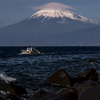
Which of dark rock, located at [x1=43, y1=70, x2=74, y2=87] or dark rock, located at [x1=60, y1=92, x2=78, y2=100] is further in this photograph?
dark rock, located at [x1=43, y1=70, x2=74, y2=87]

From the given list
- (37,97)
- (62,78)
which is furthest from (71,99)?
(62,78)

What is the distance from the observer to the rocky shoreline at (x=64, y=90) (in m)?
7.51

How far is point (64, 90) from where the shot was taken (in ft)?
40.2

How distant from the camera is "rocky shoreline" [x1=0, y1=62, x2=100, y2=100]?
751 centimetres

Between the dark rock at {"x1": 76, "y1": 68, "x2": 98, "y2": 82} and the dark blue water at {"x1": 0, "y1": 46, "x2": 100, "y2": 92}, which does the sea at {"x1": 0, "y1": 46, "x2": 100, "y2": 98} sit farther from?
the dark rock at {"x1": 76, "y1": 68, "x2": 98, "y2": 82}

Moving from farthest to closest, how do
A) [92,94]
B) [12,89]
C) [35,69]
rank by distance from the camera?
1. [35,69]
2. [12,89]
3. [92,94]

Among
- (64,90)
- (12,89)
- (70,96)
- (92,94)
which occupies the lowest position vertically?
(12,89)

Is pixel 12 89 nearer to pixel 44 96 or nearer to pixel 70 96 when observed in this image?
pixel 44 96

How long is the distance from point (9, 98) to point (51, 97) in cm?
225

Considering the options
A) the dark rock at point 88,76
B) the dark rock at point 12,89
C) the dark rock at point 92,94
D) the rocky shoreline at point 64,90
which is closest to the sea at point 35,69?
the rocky shoreline at point 64,90

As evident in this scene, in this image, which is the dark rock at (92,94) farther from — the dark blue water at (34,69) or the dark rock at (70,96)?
the dark blue water at (34,69)

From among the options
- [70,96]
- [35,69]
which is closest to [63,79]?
[70,96]

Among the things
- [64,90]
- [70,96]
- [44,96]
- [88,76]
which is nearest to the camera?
[70,96]

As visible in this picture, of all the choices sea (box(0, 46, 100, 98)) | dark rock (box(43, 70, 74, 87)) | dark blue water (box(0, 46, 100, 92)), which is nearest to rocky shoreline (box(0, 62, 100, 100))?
dark rock (box(43, 70, 74, 87))
